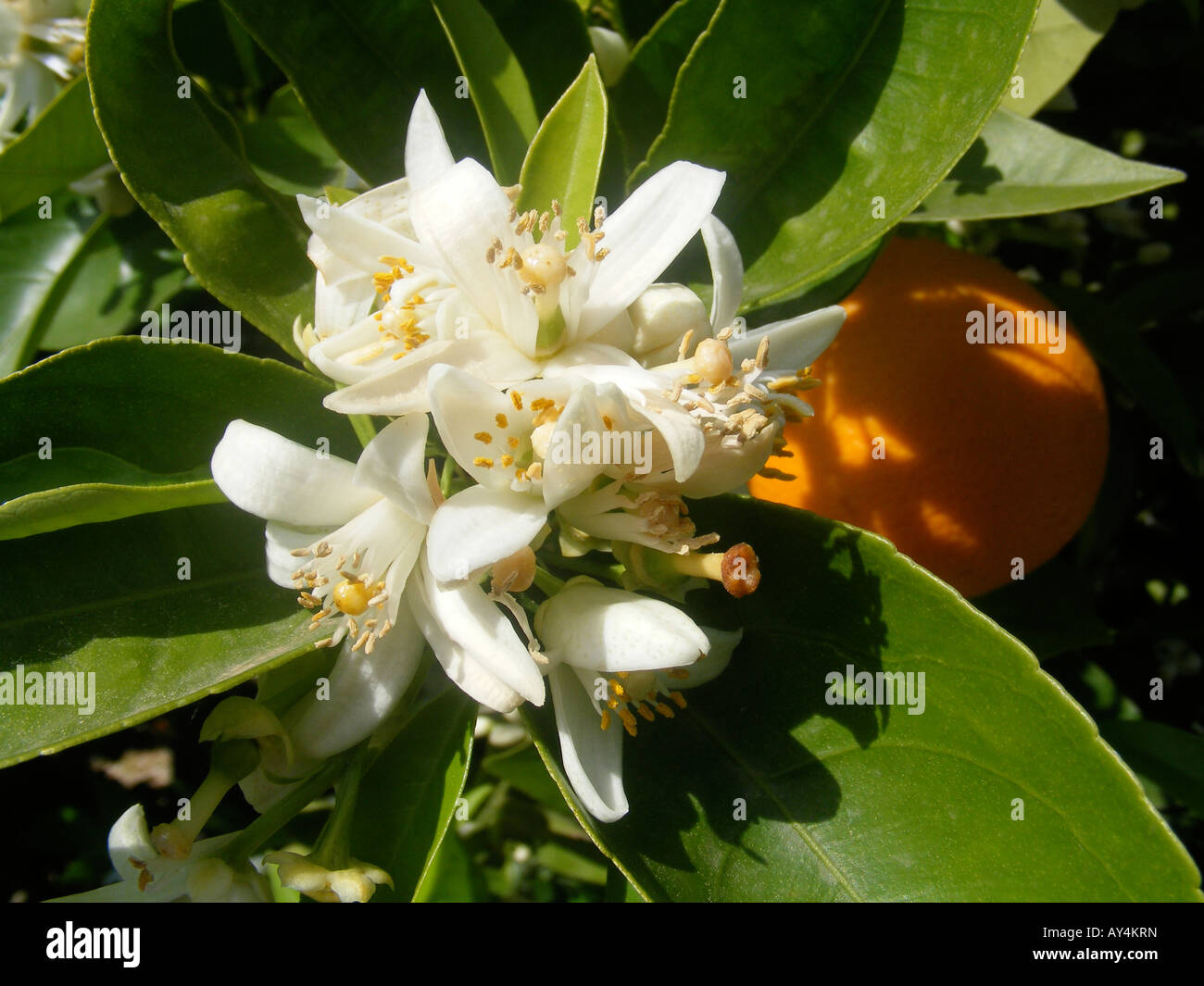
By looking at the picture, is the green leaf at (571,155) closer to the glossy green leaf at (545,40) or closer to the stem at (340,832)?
the glossy green leaf at (545,40)

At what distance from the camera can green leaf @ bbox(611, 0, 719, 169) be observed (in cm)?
107

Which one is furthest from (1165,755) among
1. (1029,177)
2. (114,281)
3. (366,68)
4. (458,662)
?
(114,281)

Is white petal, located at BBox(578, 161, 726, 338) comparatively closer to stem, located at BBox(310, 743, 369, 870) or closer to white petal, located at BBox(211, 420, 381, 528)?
white petal, located at BBox(211, 420, 381, 528)

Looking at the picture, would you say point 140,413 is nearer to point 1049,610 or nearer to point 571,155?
point 571,155

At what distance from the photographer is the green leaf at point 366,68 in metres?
0.97

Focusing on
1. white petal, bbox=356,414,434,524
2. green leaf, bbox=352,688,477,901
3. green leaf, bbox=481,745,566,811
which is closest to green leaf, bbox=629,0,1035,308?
white petal, bbox=356,414,434,524

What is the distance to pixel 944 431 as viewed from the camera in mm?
1106

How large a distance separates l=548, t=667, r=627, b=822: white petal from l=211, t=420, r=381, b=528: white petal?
0.77ft

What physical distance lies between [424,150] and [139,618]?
1.57 feet

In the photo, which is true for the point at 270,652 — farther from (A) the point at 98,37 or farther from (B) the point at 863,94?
(B) the point at 863,94

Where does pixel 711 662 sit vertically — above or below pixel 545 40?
below

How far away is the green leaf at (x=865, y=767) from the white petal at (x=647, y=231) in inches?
10.6

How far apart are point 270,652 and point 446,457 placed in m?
0.23
